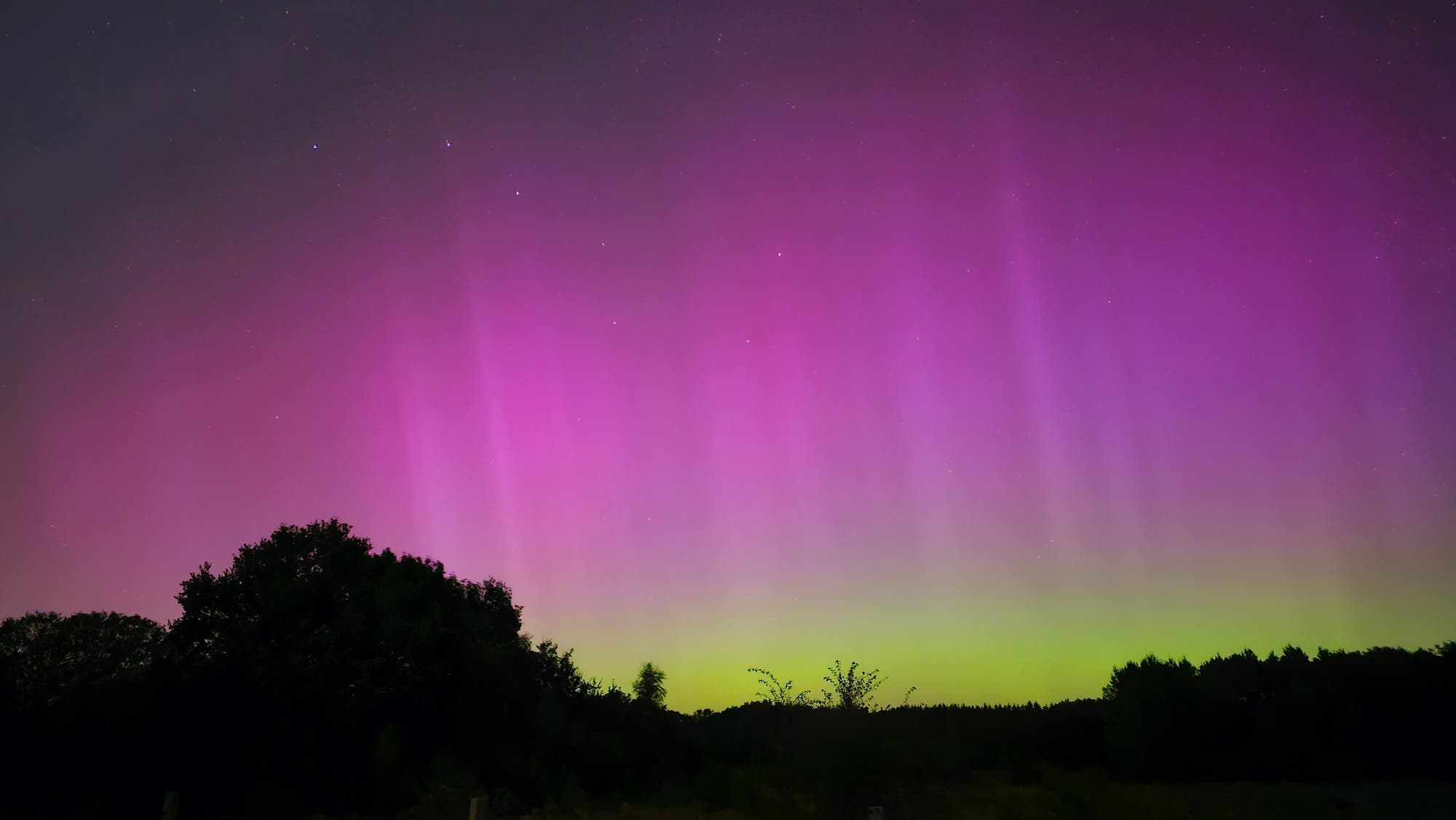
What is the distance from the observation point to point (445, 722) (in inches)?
1283

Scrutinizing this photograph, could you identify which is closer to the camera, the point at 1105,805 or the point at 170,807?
the point at 170,807

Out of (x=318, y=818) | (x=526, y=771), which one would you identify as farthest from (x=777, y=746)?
(x=318, y=818)

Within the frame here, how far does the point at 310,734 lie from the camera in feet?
89.3

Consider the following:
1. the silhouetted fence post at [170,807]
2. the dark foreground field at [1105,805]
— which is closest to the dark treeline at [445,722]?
the dark foreground field at [1105,805]

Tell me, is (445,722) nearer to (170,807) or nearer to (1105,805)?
(170,807)

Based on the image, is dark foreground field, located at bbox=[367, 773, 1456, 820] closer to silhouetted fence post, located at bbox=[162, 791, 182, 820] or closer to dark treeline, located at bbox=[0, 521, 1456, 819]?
dark treeline, located at bbox=[0, 521, 1456, 819]

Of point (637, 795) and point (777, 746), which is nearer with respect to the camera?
point (777, 746)

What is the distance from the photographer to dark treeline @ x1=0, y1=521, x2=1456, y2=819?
2484 cm

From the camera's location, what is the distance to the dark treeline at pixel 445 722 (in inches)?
978

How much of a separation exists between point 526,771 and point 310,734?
717cm

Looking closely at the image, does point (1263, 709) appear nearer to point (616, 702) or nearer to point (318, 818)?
point (616, 702)

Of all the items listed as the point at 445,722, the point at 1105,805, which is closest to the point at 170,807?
the point at 445,722

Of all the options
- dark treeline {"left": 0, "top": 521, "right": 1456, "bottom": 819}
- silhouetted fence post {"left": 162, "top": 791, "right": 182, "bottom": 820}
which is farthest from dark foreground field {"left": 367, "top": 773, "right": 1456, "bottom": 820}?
silhouetted fence post {"left": 162, "top": 791, "right": 182, "bottom": 820}

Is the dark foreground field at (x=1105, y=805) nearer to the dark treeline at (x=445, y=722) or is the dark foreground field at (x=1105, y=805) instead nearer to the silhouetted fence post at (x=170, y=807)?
the dark treeline at (x=445, y=722)
